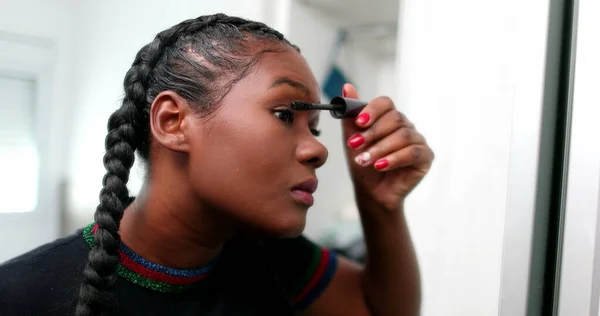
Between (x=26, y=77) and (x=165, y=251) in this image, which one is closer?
(x=165, y=251)

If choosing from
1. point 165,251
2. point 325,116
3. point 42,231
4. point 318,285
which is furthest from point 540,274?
point 42,231

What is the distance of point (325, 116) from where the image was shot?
926 mm

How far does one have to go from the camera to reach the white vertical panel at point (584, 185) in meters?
0.44

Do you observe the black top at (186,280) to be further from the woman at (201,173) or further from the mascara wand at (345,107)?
the mascara wand at (345,107)

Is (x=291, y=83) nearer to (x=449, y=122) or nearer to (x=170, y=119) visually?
(x=170, y=119)

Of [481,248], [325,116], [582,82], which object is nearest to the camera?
[582,82]

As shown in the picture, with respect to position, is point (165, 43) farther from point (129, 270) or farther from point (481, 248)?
point (481, 248)

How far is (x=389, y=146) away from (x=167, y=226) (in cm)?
28

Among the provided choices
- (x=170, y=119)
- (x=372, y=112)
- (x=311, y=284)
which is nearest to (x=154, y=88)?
(x=170, y=119)

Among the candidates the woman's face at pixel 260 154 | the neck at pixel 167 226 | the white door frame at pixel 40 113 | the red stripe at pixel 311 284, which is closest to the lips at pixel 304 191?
the woman's face at pixel 260 154

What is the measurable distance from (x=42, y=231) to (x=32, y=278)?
0.82ft

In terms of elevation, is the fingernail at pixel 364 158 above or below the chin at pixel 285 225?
above

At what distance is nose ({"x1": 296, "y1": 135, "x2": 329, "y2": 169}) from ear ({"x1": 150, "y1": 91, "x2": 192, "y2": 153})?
A: 126mm

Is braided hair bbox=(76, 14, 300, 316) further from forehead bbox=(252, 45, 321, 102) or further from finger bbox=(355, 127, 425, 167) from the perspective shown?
finger bbox=(355, 127, 425, 167)
